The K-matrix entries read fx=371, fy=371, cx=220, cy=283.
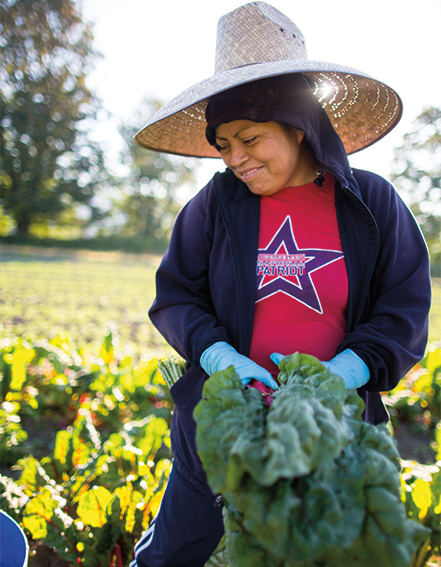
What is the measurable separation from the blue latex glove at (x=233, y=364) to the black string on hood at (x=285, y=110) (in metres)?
0.76

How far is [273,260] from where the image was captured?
1.46 meters

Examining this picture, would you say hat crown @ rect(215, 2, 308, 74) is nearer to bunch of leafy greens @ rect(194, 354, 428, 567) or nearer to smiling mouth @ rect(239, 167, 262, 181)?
smiling mouth @ rect(239, 167, 262, 181)

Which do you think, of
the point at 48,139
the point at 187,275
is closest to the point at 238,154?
the point at 187,275

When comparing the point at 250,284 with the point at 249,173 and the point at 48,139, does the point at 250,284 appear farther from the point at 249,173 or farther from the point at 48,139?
the point at 48,139

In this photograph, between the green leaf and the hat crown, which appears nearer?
the hat crown

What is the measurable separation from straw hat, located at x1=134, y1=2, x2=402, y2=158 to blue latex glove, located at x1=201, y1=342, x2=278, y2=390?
2.91ft

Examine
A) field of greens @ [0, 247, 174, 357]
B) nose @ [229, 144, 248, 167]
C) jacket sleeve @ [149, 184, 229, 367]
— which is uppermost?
nose @ [229, 144, 248, 167]

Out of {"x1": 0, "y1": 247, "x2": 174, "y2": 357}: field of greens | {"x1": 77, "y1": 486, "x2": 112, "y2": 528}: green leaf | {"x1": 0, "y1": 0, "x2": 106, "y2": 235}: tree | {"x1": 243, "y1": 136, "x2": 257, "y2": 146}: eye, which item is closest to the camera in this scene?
{"x1": 243, "y1": 136, "x2": 257, "y2": 146}: eye

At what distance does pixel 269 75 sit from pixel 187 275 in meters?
0.81

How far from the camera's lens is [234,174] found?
164 cm

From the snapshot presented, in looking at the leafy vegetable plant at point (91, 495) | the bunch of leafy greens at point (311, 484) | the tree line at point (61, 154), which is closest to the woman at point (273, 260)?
the leafy vegetable plant at point (91, 495)

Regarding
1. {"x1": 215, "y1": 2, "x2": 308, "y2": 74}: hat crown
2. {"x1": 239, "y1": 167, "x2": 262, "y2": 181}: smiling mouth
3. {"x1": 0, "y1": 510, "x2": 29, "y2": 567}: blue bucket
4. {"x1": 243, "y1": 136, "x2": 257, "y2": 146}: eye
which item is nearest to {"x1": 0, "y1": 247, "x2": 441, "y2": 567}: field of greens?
{"x1": 0, "y1": 510, "x2": 29, "y2": 567}: blue bucket

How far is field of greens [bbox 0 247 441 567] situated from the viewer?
5.60 ft

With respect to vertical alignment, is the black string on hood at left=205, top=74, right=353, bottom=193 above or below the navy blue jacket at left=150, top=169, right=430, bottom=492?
above
